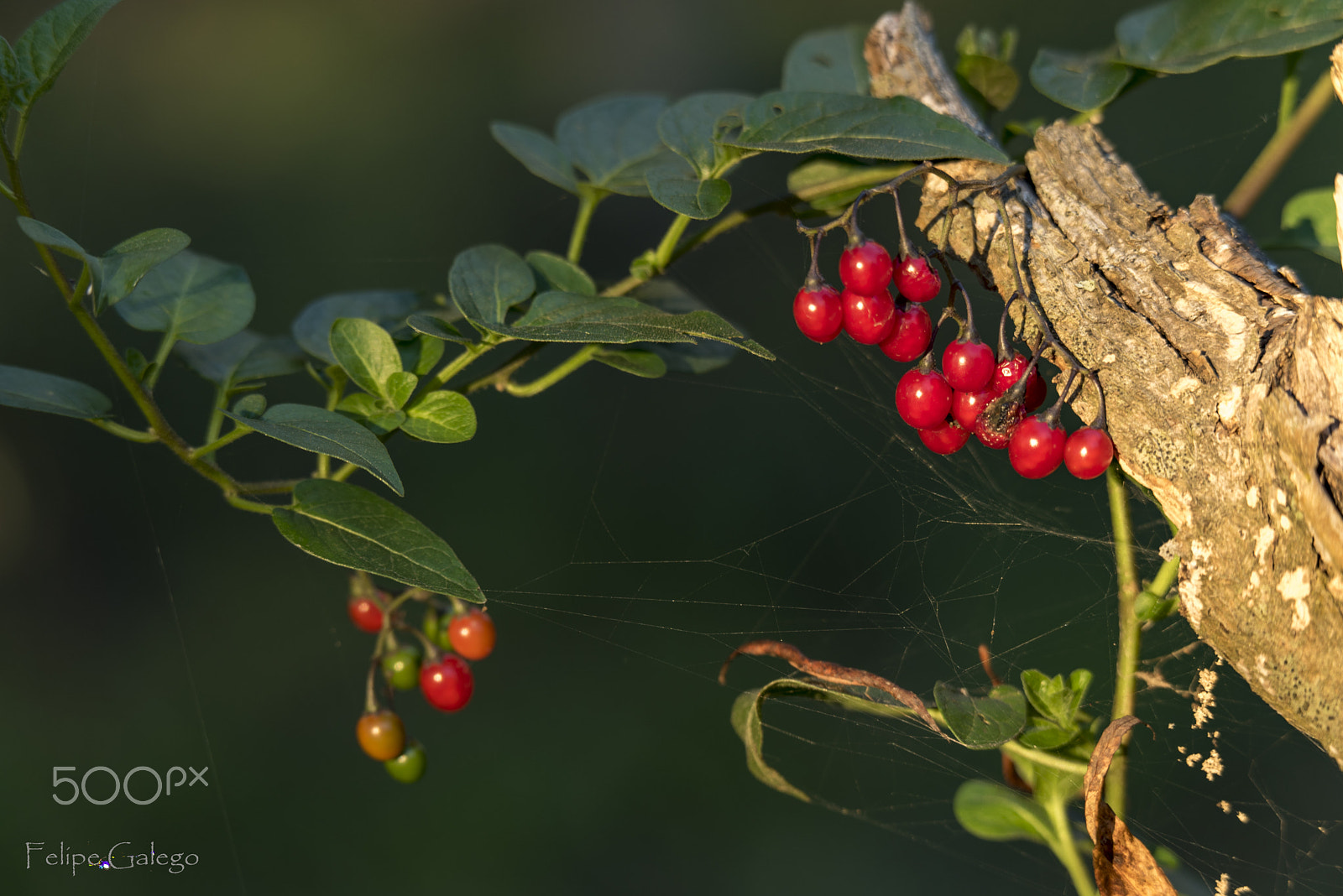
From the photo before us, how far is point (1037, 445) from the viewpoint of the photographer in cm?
36

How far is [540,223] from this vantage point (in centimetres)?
145

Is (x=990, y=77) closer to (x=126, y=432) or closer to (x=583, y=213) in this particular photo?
(x=583, y=213)

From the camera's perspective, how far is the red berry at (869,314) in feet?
1.28

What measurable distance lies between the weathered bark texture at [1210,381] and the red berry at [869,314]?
5 centimetres

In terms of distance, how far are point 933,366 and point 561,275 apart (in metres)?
0.20

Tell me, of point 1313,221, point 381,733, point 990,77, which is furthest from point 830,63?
point 381,733

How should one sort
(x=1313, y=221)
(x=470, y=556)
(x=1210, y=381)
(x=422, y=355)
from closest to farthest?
(x=1210, y=381) → (x=422, y=355) → (x=1313, y=221) → (x=470, y=556)

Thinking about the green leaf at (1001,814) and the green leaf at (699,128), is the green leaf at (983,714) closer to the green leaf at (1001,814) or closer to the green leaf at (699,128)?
the green leaf at (1001,814)

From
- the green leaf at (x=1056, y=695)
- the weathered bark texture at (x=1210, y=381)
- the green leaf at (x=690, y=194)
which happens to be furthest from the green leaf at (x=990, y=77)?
the green leaf at (x=1056, y=695)

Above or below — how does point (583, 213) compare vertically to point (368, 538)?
above

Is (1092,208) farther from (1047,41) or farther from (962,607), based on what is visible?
(1047,41)

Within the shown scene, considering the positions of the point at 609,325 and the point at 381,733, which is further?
the point at 381,733

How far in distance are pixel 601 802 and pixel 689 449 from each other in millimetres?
529

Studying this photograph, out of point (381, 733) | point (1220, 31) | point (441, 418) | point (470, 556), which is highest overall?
point (1220, 31)
